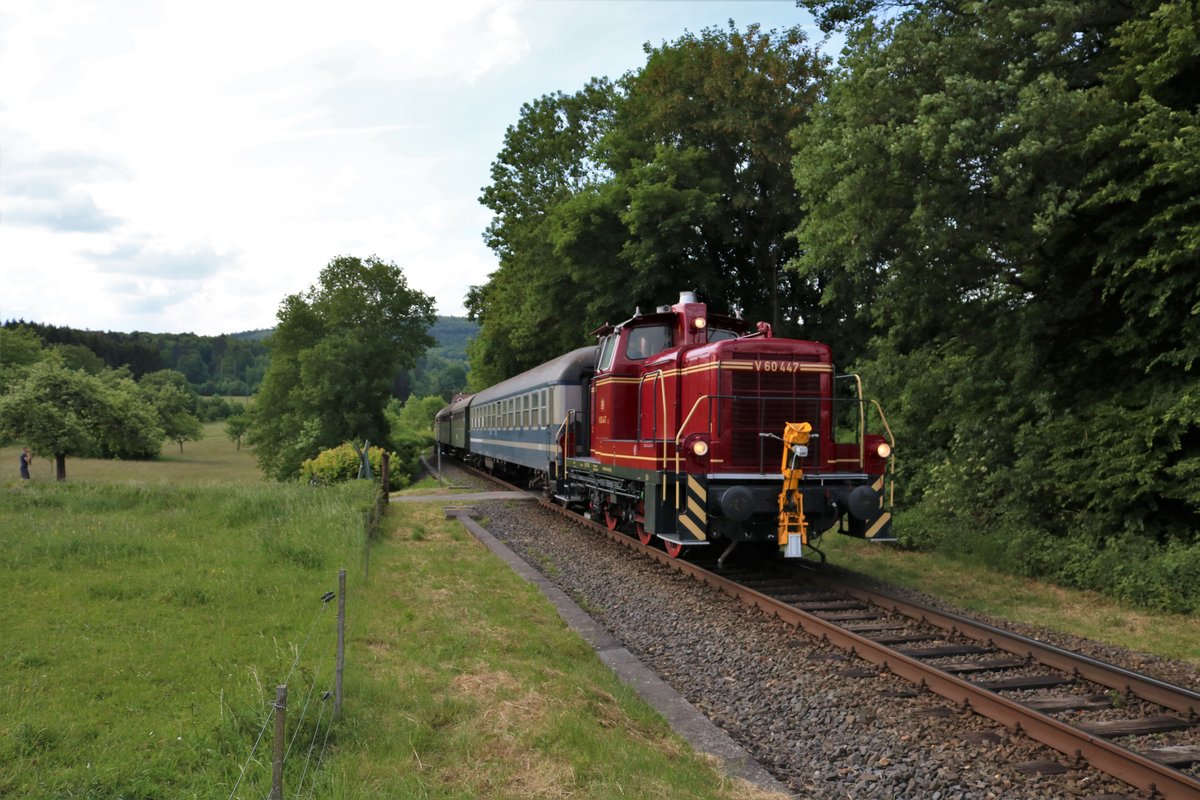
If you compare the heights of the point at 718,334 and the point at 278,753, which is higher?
the point at 718,334

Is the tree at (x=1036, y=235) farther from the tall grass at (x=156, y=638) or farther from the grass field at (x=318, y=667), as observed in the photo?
the tall grass at (x=156, y=638)

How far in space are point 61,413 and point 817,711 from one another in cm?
3984

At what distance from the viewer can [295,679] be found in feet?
18.1

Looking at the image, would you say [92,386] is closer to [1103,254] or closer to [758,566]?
[758,566]

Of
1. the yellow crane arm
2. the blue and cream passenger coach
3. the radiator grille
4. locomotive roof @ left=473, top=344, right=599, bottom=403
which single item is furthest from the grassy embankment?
locomotive roof @ left=473, top=344, right=599, bottom=403

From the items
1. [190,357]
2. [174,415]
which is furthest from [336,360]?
[190,357]

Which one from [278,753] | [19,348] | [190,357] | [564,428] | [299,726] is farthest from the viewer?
[190,357]

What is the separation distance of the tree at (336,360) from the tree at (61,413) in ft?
24.1

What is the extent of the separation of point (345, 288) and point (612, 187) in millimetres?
27628

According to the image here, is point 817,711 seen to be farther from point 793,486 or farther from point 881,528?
point 881,528

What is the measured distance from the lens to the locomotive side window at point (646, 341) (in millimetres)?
12367

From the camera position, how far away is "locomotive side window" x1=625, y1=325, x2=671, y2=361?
12367 mm

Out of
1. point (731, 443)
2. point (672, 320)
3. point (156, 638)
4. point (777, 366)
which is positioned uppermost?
point (672, 320)

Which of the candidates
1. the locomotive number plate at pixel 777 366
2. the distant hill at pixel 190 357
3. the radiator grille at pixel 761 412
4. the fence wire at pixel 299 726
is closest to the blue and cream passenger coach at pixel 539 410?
the radiator grille at pixel 761 412
